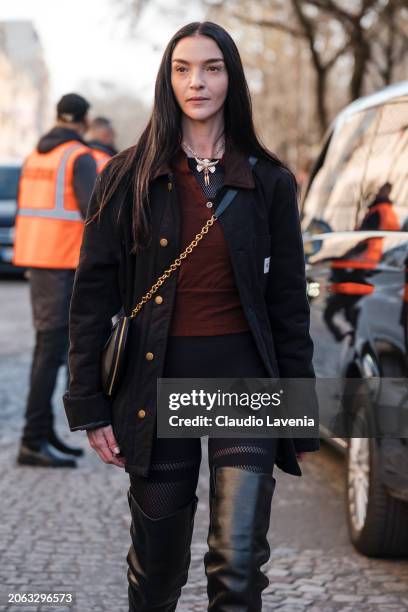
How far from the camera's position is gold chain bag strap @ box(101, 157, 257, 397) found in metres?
3.24

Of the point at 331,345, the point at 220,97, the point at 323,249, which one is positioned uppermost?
the point at 220,97

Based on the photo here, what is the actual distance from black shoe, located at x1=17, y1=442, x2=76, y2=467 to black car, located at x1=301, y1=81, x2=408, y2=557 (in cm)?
166

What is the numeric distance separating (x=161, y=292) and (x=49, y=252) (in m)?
3.63

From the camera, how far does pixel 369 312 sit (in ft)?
16.1

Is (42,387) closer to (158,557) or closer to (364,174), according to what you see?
(364,174)

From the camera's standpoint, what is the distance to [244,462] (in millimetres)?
3215

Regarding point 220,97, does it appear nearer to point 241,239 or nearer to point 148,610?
point 241,239

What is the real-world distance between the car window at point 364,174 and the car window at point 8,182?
53.6 ft

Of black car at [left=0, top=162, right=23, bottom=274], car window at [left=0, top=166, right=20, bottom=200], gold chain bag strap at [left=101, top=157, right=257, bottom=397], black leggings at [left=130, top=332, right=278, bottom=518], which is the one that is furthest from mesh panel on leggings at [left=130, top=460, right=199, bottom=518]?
car window at [left=0, top=166, right=20, bottom=200]

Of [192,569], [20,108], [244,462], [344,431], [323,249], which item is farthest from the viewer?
[20,108]

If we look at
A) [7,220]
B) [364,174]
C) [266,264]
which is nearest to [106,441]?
[266,264]

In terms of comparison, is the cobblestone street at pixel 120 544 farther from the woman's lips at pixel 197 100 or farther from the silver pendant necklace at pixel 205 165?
the woman's lips at pixel 197 100

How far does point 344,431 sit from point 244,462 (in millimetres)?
2177

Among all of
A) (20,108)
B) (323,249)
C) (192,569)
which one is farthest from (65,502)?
(20,108)
